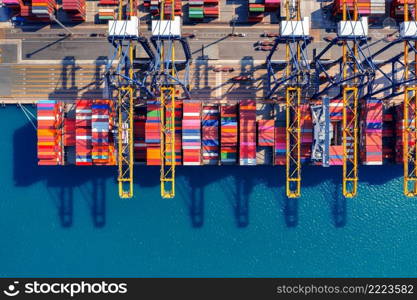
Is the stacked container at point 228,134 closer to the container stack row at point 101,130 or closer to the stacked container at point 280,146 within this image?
the stacked container at point 280,146

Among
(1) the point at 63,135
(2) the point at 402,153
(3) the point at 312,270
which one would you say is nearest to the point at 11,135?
(1) the point at 63,135

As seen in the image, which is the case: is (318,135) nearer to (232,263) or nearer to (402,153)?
(402,153)

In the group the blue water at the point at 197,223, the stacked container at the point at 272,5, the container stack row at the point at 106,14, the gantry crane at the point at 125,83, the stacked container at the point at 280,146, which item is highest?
the stacked container at the point at 272,5

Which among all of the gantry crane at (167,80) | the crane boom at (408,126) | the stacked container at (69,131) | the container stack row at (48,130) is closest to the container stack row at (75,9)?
the gantry crane at (167,80)

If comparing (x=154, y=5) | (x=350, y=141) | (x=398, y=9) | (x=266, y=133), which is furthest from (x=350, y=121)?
(x=154, y=5)

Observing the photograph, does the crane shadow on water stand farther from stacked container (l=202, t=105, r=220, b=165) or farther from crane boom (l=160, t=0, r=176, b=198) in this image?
crane boom (l=160, t=0, r=176, b=198)

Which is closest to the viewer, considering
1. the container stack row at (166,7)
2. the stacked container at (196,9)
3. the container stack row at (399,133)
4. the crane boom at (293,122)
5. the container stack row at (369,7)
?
the crane boom at (293,122)

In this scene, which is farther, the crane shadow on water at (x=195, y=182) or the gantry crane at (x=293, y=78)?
the crane shadow on water at (x=195, y=182)
